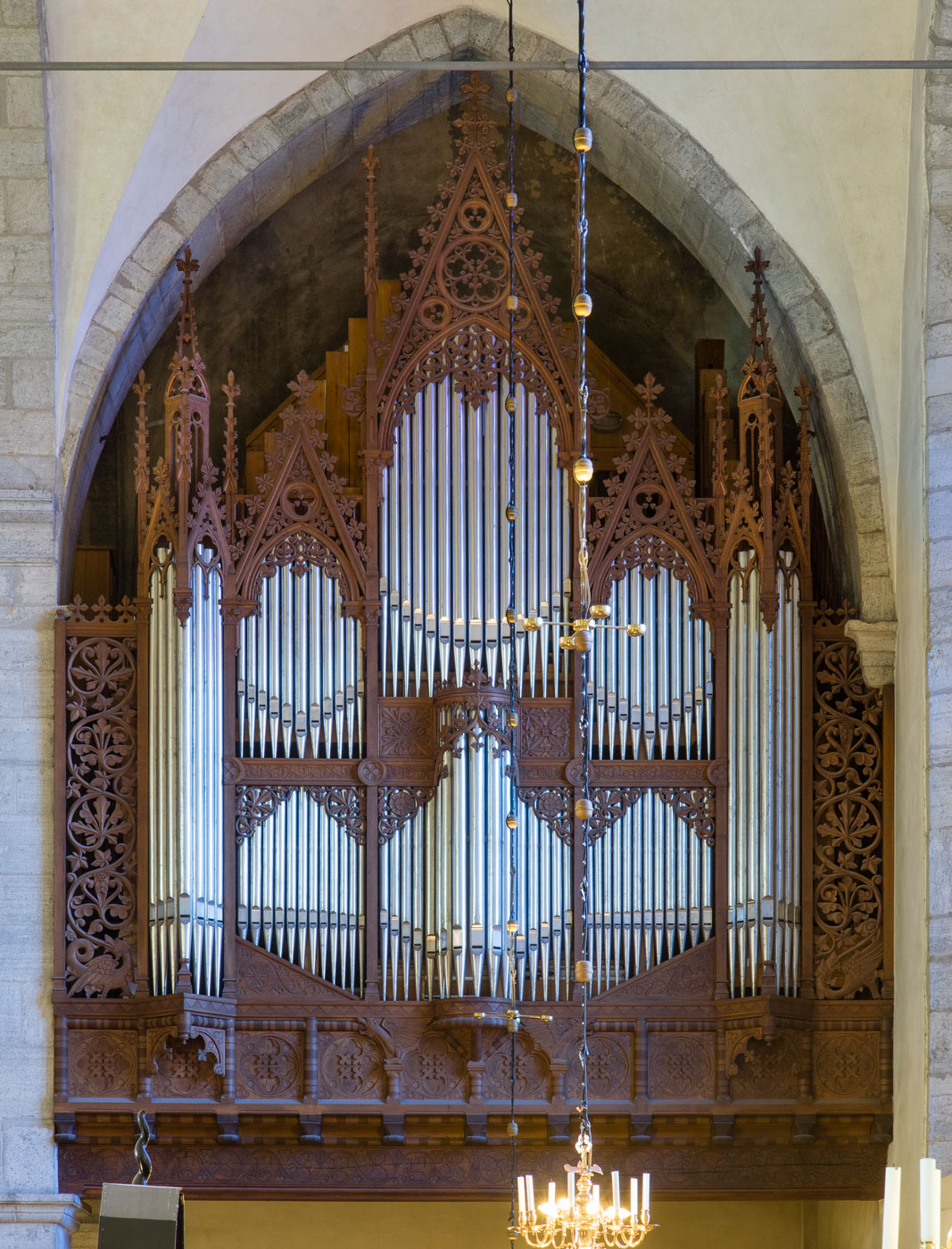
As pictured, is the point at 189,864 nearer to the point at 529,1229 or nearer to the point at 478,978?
the point at 478,978

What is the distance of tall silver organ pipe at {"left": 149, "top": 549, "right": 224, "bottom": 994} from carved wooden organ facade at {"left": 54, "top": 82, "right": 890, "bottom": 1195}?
0.02 metres

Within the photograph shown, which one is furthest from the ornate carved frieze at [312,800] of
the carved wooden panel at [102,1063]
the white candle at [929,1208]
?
the white candle at [929,1208]

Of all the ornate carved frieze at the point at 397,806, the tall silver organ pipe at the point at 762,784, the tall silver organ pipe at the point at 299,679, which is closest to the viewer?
the tall silver organ pipe at the point at 762,784

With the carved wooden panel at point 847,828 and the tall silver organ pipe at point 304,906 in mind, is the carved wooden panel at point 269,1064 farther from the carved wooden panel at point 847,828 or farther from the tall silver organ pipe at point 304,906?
the carved wooden panel at point 847,828

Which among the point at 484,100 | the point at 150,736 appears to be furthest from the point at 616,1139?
the point at 484,100

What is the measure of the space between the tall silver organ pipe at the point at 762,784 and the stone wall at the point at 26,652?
3.87m

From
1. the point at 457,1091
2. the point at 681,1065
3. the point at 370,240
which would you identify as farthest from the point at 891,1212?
the point at 370,240

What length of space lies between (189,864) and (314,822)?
0.75 metres

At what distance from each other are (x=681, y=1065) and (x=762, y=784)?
1.63 meters

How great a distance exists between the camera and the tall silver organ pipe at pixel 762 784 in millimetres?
11742

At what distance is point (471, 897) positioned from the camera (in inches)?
457

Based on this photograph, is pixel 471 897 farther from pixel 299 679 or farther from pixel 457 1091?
pixel 299 679

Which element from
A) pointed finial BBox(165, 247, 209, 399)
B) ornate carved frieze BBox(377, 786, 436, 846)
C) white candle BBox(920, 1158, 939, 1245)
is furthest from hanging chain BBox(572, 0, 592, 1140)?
white candle BBox(920, 1158, 939, 1245)

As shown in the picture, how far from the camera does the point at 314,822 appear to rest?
11.9 m
